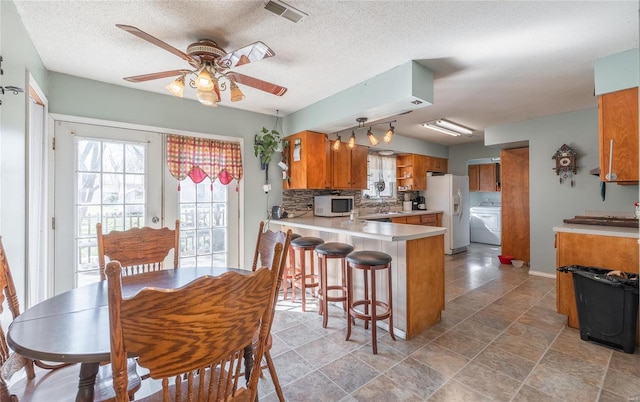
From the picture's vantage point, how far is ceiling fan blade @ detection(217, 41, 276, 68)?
5.39 feet

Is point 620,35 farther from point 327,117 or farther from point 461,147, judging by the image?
point 461,147

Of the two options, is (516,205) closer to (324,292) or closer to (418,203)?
(418,203)

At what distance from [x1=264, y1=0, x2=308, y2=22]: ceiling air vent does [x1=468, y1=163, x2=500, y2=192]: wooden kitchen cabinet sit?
6.32 metres

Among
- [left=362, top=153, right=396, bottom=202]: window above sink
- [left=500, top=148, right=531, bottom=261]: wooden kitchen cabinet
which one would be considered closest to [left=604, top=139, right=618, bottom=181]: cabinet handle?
[left=500, top=148, right=531, bottom=261]: wooden kitchen cabinet

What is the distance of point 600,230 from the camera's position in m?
2.40

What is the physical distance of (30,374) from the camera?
1.28 metres

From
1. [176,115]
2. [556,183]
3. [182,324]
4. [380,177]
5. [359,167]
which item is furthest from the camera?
[380,177]

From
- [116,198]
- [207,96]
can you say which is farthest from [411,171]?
Result: [116,198]

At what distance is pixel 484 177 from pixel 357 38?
5.89 meters

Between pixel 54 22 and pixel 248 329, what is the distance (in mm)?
2478

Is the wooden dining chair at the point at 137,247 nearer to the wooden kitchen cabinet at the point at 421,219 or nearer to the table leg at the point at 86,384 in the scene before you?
the table leg at the point at 86,384

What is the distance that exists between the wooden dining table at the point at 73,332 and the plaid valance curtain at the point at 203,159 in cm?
189

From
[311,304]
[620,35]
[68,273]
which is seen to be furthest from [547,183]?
[68,273]

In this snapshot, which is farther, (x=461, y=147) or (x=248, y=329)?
(x=461, y=147)
